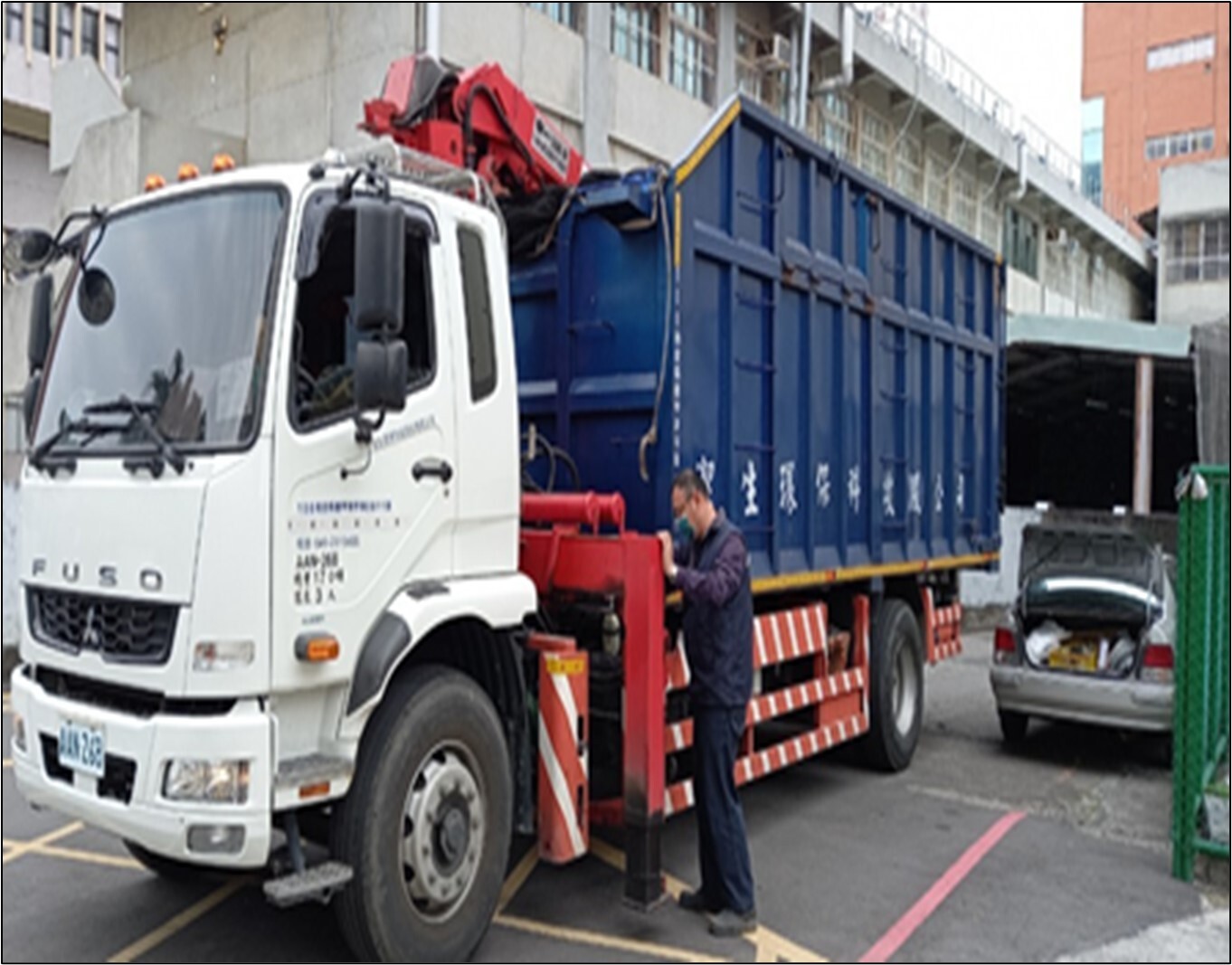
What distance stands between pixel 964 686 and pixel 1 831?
9245 mm

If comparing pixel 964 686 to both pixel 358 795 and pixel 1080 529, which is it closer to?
pixel 1080 529

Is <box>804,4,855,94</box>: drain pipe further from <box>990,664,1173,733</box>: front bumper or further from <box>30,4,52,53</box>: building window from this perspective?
<box>30,4,52,53</box>: building window

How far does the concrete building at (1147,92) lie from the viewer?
166ft

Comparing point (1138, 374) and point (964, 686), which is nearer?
point (964, 686)

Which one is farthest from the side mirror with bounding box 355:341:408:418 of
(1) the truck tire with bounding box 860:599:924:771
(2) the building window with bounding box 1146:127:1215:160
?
A: (2) the building window with bounding box 1146:127:1215:160

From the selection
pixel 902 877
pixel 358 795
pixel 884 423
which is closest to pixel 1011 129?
pixel 884 423

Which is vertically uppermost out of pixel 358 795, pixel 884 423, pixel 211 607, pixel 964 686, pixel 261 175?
pixel 261 175

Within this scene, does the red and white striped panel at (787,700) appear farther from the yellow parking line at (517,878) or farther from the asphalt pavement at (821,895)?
the yellow parking line at (517,878)

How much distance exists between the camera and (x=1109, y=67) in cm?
5400

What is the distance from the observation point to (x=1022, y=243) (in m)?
34.5

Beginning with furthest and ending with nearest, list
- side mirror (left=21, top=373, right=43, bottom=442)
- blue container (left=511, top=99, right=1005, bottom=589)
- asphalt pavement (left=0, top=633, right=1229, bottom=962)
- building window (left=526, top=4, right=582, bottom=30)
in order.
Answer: building window (left=526, top=4, right=582, bottom=30)
blue container (left=511, top=99, right=1005, bottom=589)
asphalt pavement (left=0, top=633, right=1229, bottom=962)
side mirror (left=21, top=373, right=43, bottom=442)

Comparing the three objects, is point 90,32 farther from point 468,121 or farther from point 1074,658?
point 1074,658

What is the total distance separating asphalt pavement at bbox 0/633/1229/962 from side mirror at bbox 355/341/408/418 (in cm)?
224

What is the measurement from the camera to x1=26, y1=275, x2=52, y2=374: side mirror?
183 inches
